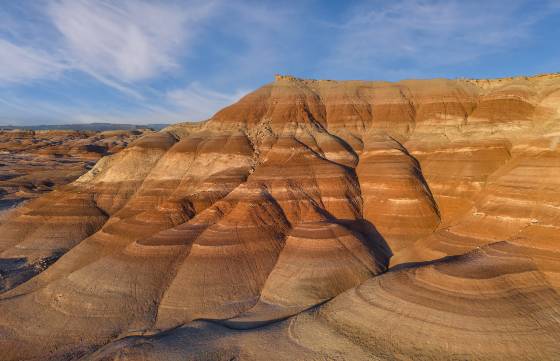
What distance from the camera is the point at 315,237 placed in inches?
984

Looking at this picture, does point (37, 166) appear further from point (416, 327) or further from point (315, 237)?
point (416, 327)

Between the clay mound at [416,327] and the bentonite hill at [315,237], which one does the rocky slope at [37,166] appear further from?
the clay mound at [416,327]

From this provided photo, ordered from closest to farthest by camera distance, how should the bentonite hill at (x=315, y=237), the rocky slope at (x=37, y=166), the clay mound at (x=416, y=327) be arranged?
the clay mound at (x=416, y=327) → the bentonite hill at (x=315, y=237) → the rocky slope at (x=37, y=166)

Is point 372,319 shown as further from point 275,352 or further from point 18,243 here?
point 18,243

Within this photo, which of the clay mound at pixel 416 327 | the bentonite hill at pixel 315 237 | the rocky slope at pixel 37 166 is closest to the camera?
the clay mound at pixel 416 327

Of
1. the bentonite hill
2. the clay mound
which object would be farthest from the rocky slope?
the clay mound

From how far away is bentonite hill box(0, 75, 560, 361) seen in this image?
1577 cm

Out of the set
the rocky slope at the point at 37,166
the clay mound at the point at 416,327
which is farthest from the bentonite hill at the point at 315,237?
the rocky slope at the point at 37,166

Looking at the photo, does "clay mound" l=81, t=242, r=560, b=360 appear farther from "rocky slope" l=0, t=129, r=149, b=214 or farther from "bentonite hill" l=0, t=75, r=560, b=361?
"rocky slope" l=0, t=129, r=149, b=214

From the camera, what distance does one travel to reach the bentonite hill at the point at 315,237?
51.7ft

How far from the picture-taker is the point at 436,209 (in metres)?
29.6

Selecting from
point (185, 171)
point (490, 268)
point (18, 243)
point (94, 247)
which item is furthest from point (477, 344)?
point (18, 243)

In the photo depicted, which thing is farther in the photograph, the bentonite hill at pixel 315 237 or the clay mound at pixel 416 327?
the bentonite hill at pixel 315 237

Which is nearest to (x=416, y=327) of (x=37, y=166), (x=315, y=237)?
(x=315, y=237)
